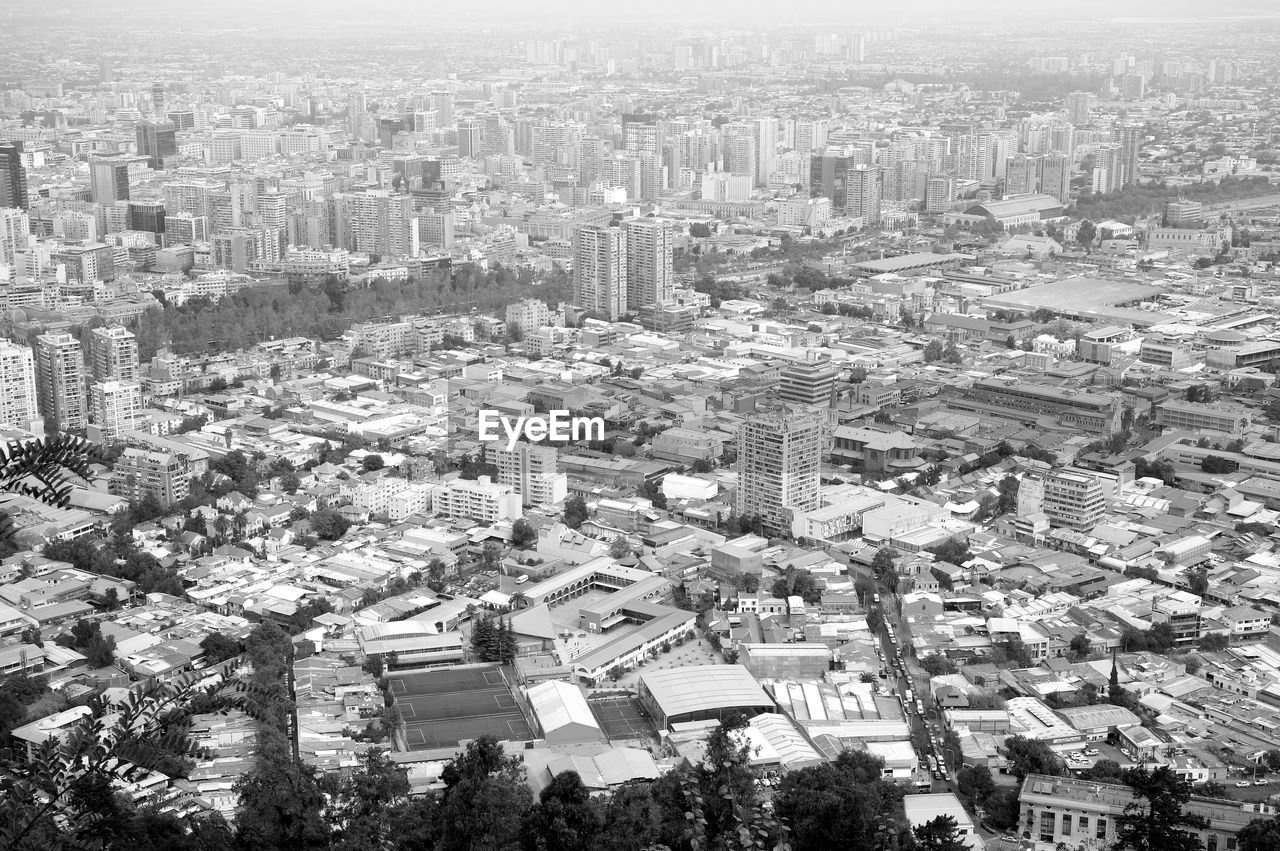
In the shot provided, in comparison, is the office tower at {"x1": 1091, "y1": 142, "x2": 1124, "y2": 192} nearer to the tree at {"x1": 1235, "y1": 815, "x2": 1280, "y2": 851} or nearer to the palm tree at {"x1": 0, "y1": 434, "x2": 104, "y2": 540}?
the tree at {"x1": 1235, "y1": 815, "x2": 1280, "y2": 851}

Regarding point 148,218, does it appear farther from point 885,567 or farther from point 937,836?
point 937,836

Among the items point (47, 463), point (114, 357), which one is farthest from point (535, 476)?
point (47, 463)

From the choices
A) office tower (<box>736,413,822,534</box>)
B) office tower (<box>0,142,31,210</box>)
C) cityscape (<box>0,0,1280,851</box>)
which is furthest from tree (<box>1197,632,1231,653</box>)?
office tower (<box>0,142,31,210</box>)

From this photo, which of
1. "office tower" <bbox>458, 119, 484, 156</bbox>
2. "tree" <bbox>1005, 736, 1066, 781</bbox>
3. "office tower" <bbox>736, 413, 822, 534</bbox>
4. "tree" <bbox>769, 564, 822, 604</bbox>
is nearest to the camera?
"tree" <bbox>1005, 736, 1066, 781</bbox>

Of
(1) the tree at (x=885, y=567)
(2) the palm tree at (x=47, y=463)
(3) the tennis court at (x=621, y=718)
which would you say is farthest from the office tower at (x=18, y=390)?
(2) the palm tree at (x=47, y=463)

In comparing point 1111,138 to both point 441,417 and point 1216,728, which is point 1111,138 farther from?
point 1216,728
